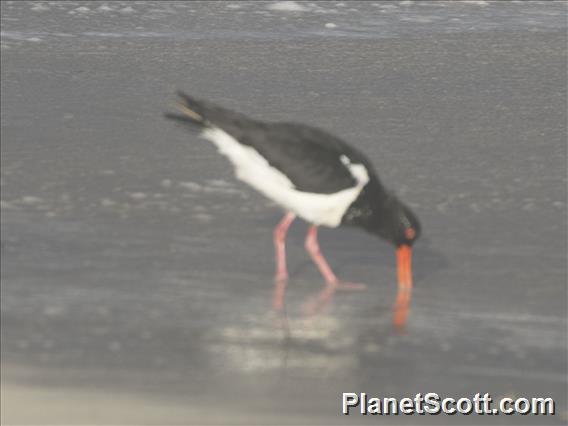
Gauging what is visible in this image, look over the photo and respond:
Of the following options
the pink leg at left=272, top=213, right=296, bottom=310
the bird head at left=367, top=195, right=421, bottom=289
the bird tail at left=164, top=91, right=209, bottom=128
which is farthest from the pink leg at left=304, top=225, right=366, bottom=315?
the bird tail at left=164, top=91, right=209, bottom=128

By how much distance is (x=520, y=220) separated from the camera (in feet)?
25.0

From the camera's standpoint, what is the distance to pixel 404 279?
6.73 m

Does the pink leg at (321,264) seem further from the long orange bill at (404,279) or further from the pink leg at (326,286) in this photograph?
the long orange bill at (404,279)

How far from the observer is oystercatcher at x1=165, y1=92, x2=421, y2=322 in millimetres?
6836

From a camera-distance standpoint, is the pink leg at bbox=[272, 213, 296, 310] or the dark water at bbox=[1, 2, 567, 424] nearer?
the dark water at bbox=[1, 2, 567, 424]

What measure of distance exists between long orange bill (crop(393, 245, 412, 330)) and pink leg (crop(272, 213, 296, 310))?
0.51m

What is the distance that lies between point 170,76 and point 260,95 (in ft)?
2.79

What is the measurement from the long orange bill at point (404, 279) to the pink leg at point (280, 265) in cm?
51

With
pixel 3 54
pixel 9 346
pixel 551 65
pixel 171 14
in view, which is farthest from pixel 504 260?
pixel 171 14

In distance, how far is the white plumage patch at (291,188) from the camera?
270 inches

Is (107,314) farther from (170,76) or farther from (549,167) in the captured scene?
A: (170,76)

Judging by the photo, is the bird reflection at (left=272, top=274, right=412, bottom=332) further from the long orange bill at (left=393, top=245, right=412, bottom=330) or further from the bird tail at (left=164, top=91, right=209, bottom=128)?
the bird tail at (left=164, top=91, right=209, bottom=128)

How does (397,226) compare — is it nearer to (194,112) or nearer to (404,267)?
(404,267)

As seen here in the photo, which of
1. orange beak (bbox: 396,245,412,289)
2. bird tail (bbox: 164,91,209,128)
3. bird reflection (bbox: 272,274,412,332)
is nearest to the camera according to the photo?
bird reflection (bbox: 272,274,412,332)
